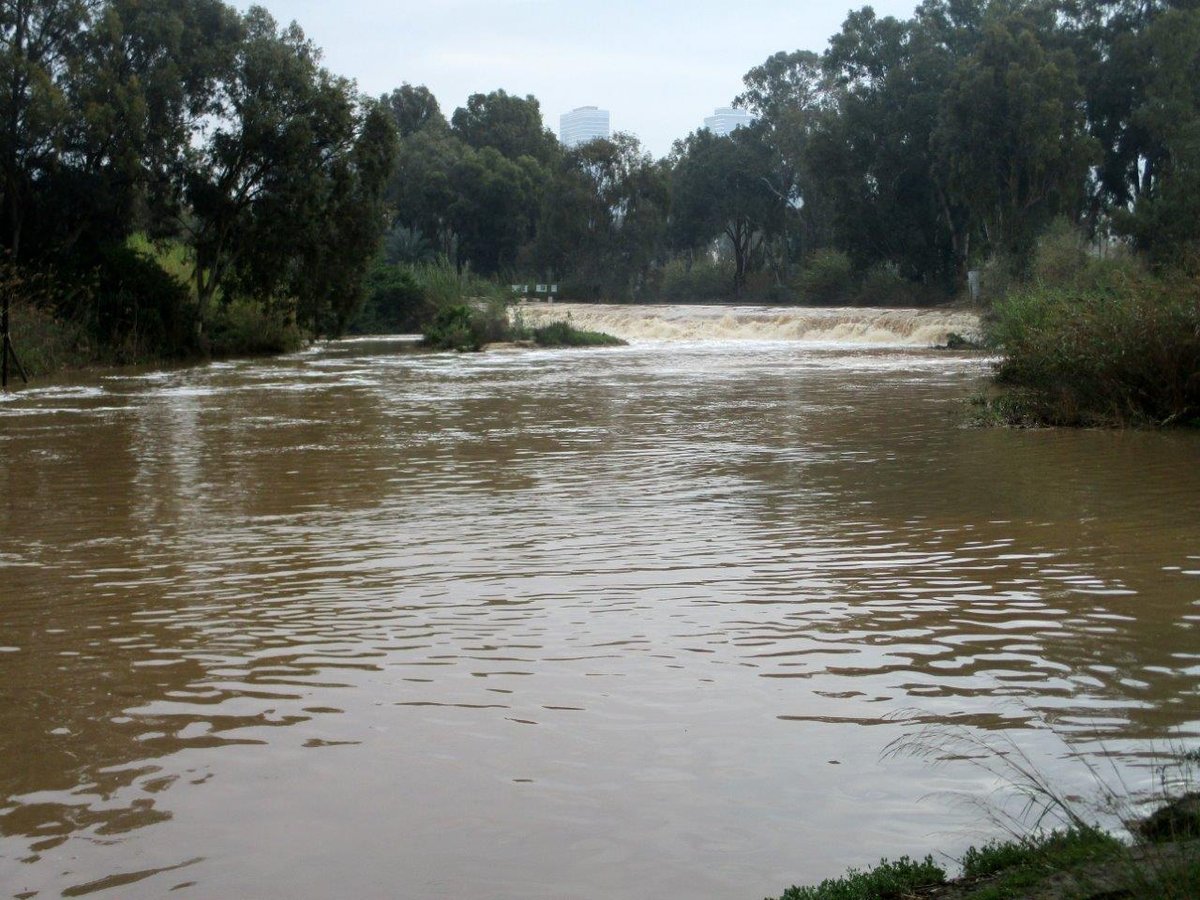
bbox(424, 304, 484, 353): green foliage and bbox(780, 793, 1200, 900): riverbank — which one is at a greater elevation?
bbox(424, 304, 484, 353): green foliage

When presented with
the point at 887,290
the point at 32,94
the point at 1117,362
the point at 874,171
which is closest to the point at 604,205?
the point at 874,171

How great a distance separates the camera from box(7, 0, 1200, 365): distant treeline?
35.3 m

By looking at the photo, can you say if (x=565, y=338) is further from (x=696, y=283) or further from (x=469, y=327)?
(x=696, y=283)

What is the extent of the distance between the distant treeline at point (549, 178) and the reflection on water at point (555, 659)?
15.6 m

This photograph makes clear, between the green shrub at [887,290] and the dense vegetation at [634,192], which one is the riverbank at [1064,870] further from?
the green shrub at [887,290]

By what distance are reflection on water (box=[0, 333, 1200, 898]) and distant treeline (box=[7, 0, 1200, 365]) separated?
15.6m

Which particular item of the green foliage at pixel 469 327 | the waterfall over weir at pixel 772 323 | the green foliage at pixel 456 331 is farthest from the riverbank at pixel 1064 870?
the green foliage at pixel 469 327

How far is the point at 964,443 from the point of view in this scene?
16125 mm

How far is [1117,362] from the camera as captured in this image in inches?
677

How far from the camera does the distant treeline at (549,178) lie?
35.3 metres

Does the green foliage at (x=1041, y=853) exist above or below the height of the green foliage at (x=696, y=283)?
below

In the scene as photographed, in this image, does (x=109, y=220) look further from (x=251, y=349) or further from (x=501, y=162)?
(x=501, y=162)

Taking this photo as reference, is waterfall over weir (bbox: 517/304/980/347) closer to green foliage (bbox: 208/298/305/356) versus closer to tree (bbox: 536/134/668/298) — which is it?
green foliage (bbox: 208/298/305/356)

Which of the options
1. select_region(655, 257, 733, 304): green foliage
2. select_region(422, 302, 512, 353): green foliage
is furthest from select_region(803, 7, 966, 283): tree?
select_region(422, 302, 512, 353): green foliage
